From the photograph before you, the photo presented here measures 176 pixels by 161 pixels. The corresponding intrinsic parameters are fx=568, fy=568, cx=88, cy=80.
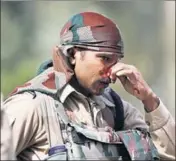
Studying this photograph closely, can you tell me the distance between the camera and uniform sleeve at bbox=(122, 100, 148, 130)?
133 centimetres

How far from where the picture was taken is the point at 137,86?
1306mm

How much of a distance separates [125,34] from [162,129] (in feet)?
2.66

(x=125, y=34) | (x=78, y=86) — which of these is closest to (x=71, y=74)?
(x=78, y=86)

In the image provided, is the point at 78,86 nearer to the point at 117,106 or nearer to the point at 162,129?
the point at 117,106

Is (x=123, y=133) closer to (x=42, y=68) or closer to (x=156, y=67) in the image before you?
(x=42, y=68)

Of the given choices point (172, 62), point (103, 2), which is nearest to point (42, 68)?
point (103, 2)

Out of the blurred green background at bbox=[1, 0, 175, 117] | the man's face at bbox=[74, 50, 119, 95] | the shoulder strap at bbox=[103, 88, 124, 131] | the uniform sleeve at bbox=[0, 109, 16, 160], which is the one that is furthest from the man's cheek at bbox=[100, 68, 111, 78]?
the blurred green background at bbox=[1, 0, 175, 117]

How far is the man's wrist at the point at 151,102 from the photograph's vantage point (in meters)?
1.32

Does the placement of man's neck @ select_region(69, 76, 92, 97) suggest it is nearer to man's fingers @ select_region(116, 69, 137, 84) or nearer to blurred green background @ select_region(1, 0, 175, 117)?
man's fingers @ select_region(116, 69, 137, 84)

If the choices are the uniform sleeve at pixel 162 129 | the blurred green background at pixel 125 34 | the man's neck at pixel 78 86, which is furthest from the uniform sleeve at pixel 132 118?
the blurred green background at pixel 125 34

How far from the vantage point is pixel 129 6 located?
2166mm

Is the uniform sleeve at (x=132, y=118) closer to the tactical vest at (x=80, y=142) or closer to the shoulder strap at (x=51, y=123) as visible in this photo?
the tactical vest at (x=80, y=142)

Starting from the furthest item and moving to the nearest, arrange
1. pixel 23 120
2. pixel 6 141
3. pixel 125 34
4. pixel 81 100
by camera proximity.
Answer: pixel 125 34 → pixel 81 100 → pixel 23 120 → pixel 6 141

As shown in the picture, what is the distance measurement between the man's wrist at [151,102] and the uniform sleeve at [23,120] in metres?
0.28
